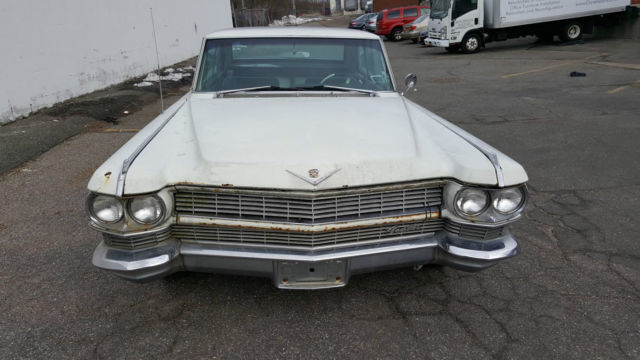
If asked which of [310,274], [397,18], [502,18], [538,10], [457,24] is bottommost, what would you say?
[310,274]

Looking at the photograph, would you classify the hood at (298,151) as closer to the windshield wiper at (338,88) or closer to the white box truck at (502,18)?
the windshield wiper at (338,88)

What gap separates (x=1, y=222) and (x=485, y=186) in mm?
4046

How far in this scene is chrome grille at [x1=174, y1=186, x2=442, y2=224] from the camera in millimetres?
2285

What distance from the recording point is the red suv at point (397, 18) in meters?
25.5

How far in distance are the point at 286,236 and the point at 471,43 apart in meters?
17.3

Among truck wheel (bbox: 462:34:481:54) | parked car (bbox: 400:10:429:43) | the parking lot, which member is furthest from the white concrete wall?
parked car (bbox: 400:10:429:43)

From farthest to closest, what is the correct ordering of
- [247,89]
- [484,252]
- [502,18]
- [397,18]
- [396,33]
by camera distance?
1. [396,33]
2. [397,18]
3. [502,18]
4. [247,89]
5. [484,252]

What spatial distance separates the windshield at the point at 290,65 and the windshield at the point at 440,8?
1472cm

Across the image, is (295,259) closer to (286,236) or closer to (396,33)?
(286,236)

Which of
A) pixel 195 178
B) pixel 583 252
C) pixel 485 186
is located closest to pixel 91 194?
pixel 195 178

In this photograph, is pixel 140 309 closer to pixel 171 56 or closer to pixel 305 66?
pixel 305 66

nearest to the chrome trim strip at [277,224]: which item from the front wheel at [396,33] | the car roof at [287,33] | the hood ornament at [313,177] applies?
the hood ornament at [313,177]

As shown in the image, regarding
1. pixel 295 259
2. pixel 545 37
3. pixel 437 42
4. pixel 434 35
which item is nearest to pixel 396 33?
pixel 434 35

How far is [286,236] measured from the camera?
2346mm
